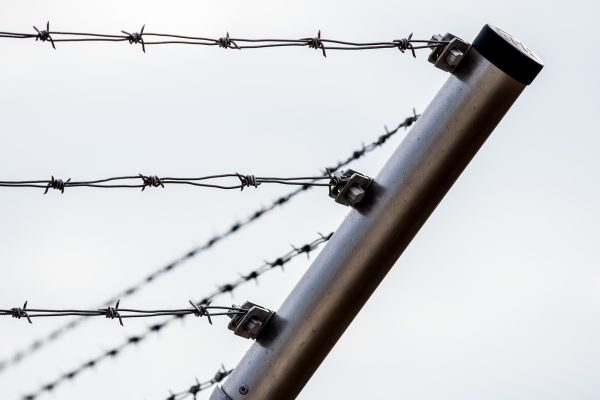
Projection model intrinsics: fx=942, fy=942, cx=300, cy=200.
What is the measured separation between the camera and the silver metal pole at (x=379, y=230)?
13.1 ft

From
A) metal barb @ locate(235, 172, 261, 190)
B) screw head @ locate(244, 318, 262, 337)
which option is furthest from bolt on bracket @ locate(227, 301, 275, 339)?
metal barb @ locate(235, 172, 261, 190)

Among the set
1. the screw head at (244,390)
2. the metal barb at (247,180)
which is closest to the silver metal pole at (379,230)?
the screw head at (244,390)

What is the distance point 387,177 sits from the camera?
4137 mm

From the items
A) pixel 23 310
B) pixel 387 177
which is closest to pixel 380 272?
pixel 387 177

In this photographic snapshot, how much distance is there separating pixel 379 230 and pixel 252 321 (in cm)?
68

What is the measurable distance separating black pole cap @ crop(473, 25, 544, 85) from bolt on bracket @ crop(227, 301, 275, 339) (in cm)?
148

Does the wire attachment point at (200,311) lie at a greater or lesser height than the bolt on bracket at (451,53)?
lesser

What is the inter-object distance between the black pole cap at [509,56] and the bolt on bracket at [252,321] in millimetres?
1482

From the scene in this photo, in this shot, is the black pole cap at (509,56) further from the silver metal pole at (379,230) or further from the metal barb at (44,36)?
the metal barb at (44,36)

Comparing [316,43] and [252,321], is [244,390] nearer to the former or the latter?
[252,321]

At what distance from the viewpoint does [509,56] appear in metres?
4.12

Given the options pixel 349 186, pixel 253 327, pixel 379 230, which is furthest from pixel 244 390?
pixel 349 186

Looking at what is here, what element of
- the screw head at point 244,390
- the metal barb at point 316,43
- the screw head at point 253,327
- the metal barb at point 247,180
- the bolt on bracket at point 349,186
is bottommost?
the screw head at point 244,390

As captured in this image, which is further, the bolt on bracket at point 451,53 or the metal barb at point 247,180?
the metal barb at point 247,180
